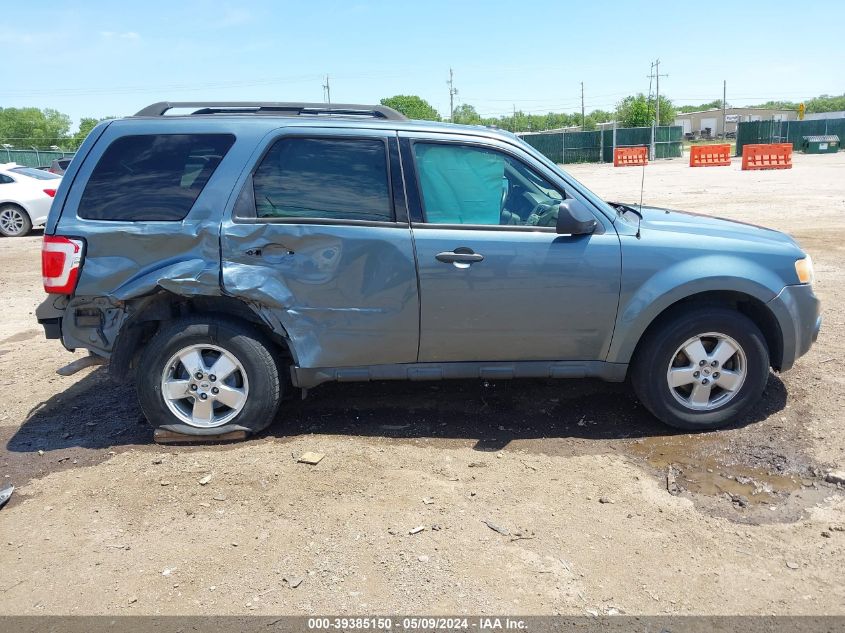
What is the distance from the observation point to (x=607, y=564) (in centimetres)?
307

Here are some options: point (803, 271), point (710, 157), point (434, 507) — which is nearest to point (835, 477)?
point (803, 271)

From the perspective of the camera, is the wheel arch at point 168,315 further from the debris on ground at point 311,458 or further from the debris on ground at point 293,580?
the debris on ground at point 293,580

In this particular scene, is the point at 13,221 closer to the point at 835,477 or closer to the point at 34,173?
the point at 34,173

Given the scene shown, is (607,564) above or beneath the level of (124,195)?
beneath

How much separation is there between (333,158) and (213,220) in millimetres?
826

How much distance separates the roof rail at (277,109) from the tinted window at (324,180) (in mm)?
449

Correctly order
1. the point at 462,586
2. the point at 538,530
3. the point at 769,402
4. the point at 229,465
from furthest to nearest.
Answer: the point at 769,402 < the point at 229,465 < the point at 538,530 < the point at 462,586

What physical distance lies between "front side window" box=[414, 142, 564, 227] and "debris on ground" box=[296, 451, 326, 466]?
1597 millimetres

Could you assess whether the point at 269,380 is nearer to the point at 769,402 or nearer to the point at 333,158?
the point at 333,158

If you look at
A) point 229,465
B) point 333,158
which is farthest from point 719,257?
point 229,465

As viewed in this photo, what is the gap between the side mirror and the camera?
4023 millimetres

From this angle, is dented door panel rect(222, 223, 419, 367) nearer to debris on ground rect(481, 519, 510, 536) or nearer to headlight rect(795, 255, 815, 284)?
debris on ground rect(481, 519, 510, 536)

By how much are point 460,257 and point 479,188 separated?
20.6 inches

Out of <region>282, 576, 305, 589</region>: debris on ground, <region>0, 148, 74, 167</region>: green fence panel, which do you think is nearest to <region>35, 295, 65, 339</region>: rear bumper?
<region>282, 576, 305, 589</region>: debris on ground
